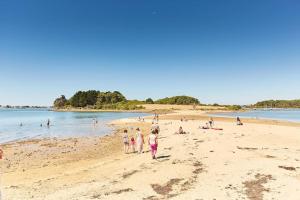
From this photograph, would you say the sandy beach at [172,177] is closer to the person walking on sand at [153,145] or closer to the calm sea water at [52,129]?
the person walking on sand at [153,145]

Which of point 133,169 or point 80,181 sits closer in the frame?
point 80,181

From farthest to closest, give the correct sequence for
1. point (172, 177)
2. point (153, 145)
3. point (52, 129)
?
point (52, 129) < point (153, 145) < point (172, 177)

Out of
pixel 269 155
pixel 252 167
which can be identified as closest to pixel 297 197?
pixel 252 167

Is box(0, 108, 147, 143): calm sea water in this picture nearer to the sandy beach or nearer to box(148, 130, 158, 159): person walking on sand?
the sandy beach

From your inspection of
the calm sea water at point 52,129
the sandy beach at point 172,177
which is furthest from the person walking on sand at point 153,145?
the calm sea water at point 52,129

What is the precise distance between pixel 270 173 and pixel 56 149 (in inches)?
876

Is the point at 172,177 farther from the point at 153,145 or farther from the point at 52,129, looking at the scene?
the point at 52,129

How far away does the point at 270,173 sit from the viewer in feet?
51.3

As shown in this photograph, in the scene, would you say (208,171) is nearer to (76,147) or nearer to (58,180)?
(58,180)

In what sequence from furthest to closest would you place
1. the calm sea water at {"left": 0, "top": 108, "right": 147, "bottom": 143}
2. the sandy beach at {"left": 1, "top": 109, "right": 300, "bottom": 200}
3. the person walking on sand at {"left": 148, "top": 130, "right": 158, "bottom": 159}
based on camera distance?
the calm sea water at {"left": 0, "top": 108, "right": 147, "bottom": 143}, the person walking on sand at {"left": 148, "top": 130, "right": 158, "bottom": 159}, the sandy beach at {"left": 1, "top": 109, "right": 300, "bottom": 200}

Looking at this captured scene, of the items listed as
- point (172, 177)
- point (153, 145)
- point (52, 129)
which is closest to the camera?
point (172, 177)

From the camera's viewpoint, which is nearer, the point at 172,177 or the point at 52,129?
the point at 172,177

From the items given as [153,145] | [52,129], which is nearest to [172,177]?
[153,145]

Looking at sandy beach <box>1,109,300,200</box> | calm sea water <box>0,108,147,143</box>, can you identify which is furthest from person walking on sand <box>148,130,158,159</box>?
calm sea water <box>0,108,147,143</box>
